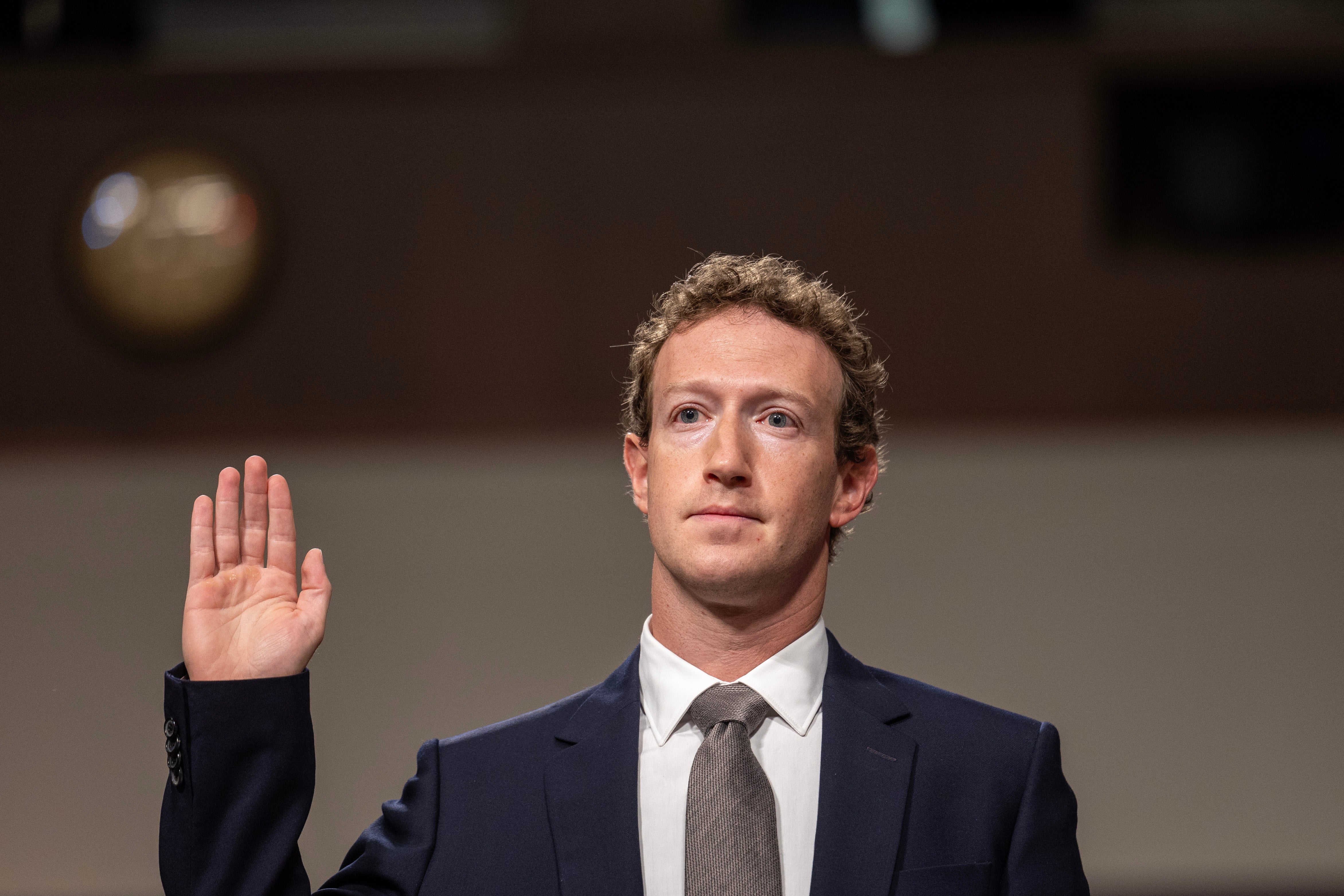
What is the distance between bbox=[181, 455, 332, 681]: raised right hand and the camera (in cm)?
158

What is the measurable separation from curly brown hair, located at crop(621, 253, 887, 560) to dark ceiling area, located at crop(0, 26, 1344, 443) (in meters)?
1.98

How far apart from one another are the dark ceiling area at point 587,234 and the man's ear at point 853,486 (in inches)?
80.6

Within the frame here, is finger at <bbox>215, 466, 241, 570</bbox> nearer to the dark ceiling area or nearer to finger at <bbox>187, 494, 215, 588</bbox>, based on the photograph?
finger at <bbox>187, 494, 215, 588</bbox>

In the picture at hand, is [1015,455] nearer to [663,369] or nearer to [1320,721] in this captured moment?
[1320,721]

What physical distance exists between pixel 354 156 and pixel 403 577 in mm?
1212

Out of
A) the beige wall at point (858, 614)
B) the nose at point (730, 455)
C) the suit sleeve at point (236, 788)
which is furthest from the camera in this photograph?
the beige wall at point (858, 614)

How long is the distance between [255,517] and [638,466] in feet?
1.64

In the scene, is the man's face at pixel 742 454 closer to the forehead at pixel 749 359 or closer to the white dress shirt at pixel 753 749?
Result: the forehead at pixel 749 359

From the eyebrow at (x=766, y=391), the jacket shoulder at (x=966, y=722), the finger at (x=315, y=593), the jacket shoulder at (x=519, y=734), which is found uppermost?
the eyebrow at (x=766, y=391)

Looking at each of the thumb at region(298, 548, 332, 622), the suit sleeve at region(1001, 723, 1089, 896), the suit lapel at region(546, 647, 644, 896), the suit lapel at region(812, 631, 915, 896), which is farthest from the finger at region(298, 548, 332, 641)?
the suit sleeve at region(1001, 723, 1089, 896)

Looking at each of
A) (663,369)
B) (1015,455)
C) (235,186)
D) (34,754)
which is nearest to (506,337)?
(235,186)

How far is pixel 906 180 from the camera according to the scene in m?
3.83

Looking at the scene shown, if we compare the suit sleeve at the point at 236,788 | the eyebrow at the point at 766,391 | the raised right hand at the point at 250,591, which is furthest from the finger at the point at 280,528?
the eyebrow at the point at 766,391

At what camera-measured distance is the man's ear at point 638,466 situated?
182cm
